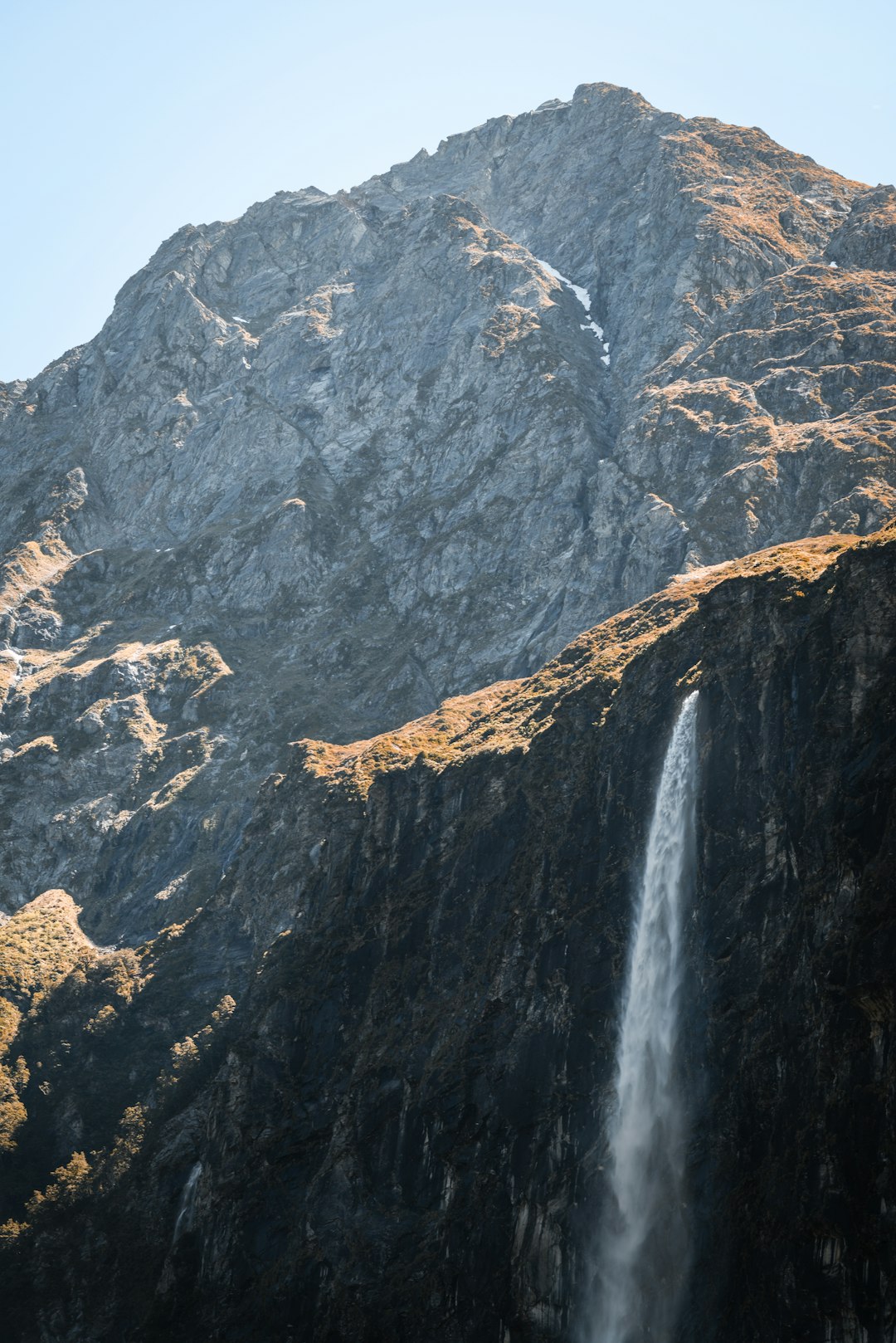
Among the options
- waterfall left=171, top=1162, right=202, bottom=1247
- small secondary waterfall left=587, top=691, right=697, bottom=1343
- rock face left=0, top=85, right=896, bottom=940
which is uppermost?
rock face left=0, top=85, right=896, bottom=940

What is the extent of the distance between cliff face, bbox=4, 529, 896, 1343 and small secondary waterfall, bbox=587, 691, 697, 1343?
4.20 ft

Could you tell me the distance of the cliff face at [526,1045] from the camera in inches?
2321

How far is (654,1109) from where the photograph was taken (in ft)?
229

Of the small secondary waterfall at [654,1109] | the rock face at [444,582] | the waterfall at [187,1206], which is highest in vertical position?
the rock face at [444,582]

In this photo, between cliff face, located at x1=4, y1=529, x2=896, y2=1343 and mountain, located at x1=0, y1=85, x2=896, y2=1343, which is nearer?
cliff face, located at x1=4, y1=529, x2=896, y2=1343

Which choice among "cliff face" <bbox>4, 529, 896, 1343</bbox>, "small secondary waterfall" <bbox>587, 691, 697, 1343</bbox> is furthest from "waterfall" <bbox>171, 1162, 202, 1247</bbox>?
"small secondary waterfall" <bbox>587, 691, 697, 1343</bbox>

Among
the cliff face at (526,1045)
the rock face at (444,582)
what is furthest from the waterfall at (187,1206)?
the rock face at (444,582)

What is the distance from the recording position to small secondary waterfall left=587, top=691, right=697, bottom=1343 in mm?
64875

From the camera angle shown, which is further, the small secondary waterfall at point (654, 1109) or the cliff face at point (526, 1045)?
the small secondary waterfall at point (654, 1109)

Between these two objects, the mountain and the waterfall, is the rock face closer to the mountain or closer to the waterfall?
the mountain

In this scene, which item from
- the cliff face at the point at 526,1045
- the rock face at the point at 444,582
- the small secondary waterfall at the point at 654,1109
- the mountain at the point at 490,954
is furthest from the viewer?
the rock face at the point at 444,582

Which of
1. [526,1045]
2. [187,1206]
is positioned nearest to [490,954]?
[526,1045]

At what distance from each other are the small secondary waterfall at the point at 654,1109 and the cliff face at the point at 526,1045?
1279mm

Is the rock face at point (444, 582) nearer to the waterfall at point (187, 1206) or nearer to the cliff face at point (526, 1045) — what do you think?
the cliff face at point (526, 1045)
